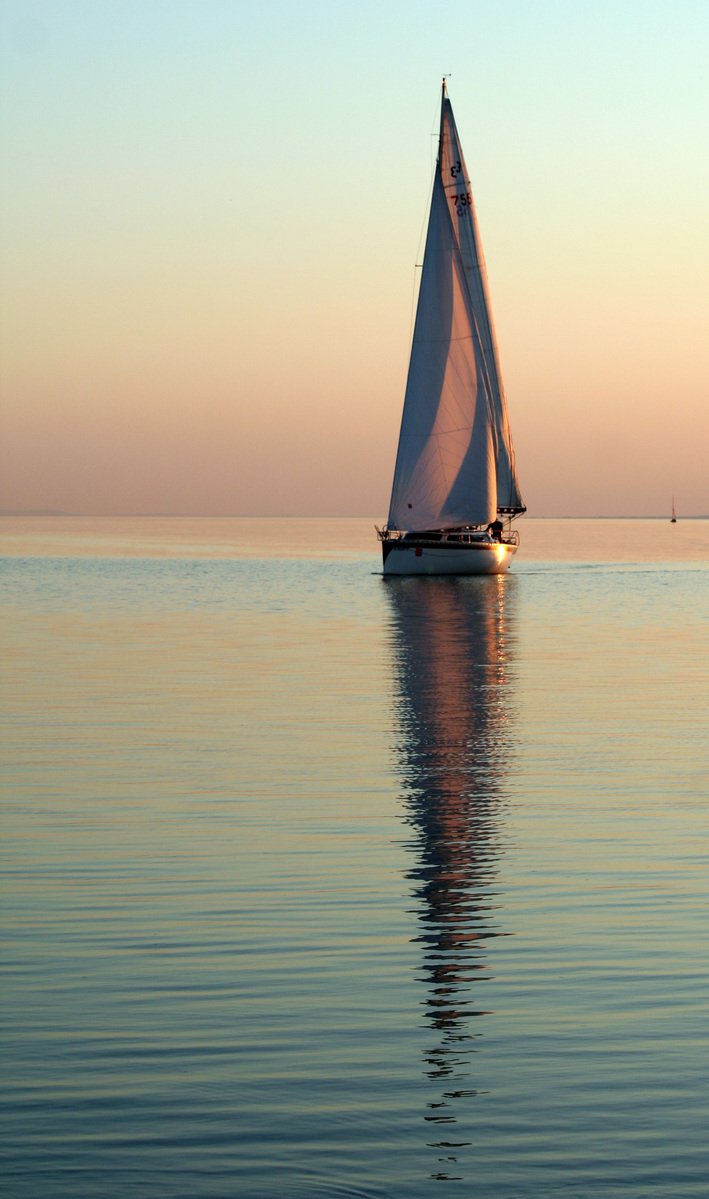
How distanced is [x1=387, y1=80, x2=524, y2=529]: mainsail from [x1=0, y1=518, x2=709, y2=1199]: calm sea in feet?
200

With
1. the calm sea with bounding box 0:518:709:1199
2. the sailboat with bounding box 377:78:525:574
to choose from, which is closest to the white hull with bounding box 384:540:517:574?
the sailboat with bounding box 377:78:525:574

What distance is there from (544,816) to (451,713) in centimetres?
1370

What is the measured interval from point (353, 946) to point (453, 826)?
680cm

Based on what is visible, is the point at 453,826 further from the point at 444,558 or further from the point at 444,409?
the point at 444,558

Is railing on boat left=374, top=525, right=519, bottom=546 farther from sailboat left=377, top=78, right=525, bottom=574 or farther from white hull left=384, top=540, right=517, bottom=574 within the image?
white hull left=384, top=540, right=517, bottom=574

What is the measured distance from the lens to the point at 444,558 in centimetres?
10094

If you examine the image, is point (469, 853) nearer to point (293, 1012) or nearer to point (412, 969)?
point (412, 969)

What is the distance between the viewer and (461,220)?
10431 centimetres

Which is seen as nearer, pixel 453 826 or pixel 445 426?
pixel 453 826

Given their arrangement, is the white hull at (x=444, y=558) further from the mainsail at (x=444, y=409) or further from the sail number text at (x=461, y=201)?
the sail number text at (x=461, y=201)

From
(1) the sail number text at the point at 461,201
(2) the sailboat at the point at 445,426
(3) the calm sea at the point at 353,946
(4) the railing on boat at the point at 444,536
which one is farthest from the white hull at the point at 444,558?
(3) the calm sea at the point at 353,946

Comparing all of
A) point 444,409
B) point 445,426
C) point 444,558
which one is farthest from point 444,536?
point 444,409

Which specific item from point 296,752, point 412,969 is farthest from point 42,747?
point 412,969

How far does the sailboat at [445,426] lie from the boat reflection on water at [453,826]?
42.4 m
